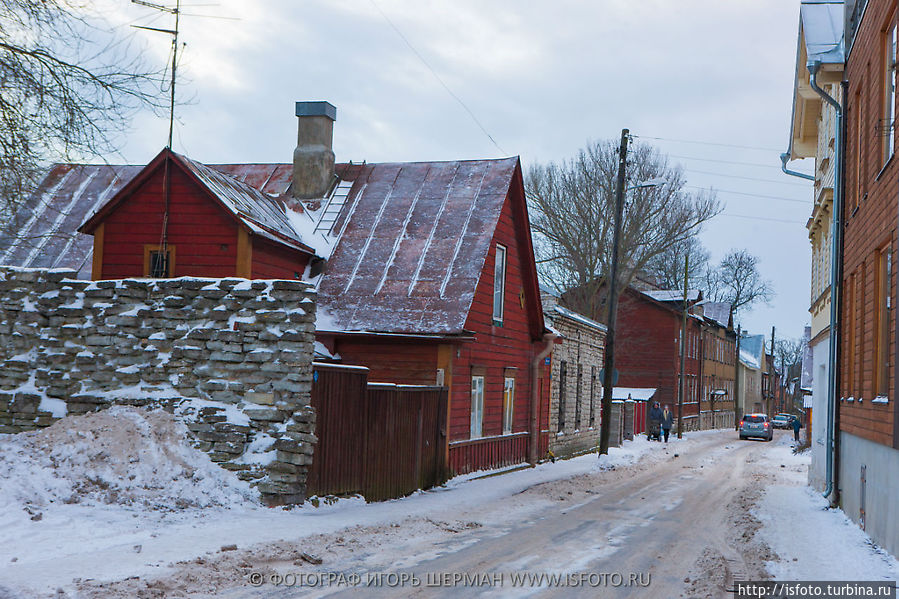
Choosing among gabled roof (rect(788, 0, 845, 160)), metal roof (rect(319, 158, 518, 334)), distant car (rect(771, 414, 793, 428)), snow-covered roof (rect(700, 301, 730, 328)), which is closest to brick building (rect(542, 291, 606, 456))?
metal roof (rect(319, 158, 518, 334))

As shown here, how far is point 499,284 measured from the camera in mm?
20328

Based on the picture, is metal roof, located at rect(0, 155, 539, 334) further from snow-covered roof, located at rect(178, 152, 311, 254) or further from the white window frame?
the white window frame

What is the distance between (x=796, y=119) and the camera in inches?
896

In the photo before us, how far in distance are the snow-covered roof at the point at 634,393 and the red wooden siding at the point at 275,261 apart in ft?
98.7

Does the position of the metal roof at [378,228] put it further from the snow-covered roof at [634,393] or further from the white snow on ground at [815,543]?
the snow-covered roof at [634,393]

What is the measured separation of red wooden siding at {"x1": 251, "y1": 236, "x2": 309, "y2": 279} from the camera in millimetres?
16984

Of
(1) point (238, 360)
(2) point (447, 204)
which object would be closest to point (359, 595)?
(1) point (238, 360)

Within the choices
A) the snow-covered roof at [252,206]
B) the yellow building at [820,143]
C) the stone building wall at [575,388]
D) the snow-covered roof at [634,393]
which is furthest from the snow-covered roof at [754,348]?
the snow-covered roof at [252,206]

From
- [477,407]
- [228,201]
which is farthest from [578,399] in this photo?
[228,201]

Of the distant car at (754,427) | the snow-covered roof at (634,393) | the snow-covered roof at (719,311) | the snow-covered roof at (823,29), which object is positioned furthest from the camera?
the snow-covered roof at (719,311)

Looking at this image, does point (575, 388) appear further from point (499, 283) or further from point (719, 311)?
point (719, 311)

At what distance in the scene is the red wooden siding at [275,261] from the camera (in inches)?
669

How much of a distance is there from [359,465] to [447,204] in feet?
26.8

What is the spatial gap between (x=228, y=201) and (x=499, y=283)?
657 cm
